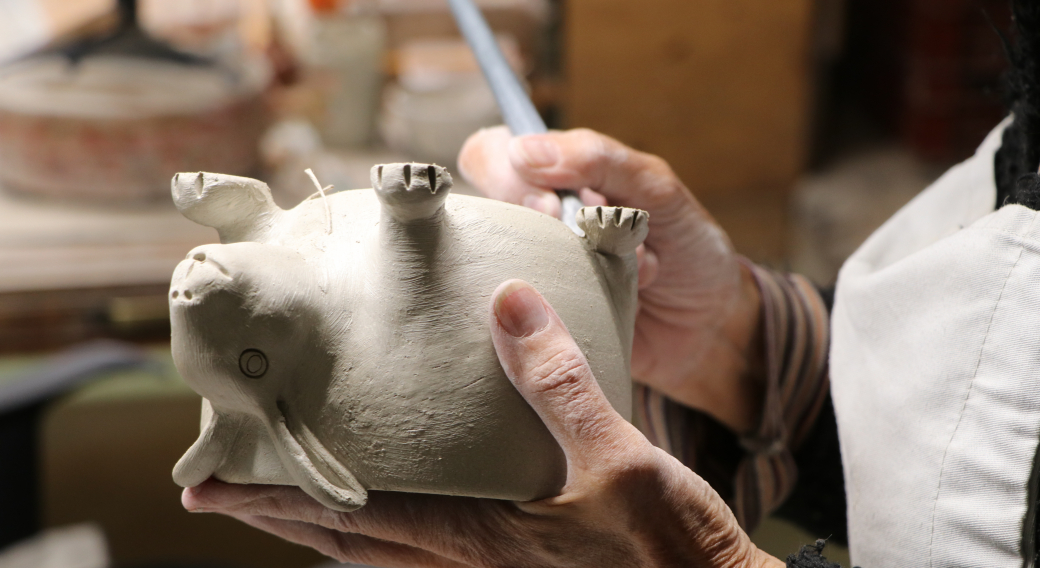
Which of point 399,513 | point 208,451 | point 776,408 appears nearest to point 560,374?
point 399,513

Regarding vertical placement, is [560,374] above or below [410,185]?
below

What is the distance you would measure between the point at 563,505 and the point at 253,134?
1.80 m

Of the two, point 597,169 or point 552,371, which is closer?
point 552,371

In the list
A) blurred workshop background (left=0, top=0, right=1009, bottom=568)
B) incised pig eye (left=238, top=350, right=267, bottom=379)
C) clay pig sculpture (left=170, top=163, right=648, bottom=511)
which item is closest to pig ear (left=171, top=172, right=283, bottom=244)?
clay pig sculpture (left=170, top=163, right=648, bottom=511)

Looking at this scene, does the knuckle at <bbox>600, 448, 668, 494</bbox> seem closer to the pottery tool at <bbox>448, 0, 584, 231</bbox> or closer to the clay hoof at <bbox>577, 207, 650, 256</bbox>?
the clay hoof at <bbox>577, 207, 650, 256</bbox>

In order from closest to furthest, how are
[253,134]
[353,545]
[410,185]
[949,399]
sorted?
[410,185]
[949,399]
[353,545]
[253,134]

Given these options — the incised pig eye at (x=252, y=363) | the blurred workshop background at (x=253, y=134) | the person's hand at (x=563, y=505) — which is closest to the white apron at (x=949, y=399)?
the person's hand at (x=563, y=505)

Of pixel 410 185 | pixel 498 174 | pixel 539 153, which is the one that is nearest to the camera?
pixel 410 185

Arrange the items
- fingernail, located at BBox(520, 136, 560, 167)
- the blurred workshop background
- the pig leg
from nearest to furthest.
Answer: the pig leg < fingernail, located at BBox(520, 136, 560, 167) < the blurred workshop background

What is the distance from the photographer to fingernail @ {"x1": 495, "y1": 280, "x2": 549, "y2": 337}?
2.25 feet

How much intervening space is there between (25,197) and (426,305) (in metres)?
1.93

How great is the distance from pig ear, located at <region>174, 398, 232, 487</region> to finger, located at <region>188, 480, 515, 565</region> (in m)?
0.03

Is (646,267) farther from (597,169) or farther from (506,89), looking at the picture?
(506,89)

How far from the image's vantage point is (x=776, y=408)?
3.83ft
